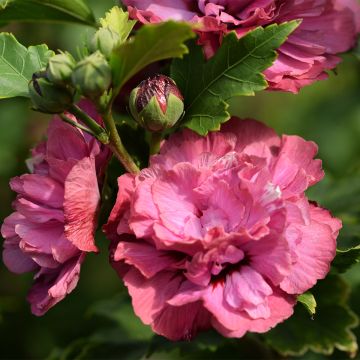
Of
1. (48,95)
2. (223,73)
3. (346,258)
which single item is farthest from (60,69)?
(346,258)

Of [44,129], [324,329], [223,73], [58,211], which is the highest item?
[223,73]

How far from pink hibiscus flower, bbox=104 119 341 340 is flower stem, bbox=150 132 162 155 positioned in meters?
0.06

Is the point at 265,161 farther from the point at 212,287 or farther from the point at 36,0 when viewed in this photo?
the point at 36,0

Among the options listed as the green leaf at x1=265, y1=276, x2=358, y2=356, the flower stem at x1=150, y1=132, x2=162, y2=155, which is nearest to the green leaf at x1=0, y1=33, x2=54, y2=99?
the flower stem at x1=150, y1=132, x2=162, y2=155

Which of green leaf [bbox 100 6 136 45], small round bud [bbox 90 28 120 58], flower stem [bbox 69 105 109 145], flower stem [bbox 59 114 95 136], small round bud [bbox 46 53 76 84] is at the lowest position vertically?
flower stem [bbox 59 114 95 136]

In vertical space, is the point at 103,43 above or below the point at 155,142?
above

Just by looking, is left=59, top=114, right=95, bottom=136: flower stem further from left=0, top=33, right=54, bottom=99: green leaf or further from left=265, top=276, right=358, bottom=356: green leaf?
left=265, top=276, right=358, bottom=356: green leaf

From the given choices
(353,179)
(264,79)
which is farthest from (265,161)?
(353,179)

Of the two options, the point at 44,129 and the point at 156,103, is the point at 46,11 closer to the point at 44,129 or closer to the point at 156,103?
the point at 156,103

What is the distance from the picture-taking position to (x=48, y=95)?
984 mm

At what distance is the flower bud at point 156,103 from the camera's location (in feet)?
3.45

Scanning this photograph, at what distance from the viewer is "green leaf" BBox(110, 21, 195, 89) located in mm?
922

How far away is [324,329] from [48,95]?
0.74 metres

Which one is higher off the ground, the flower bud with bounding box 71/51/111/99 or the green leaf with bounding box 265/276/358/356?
the flower bud with bounding box 71/51/111/99
